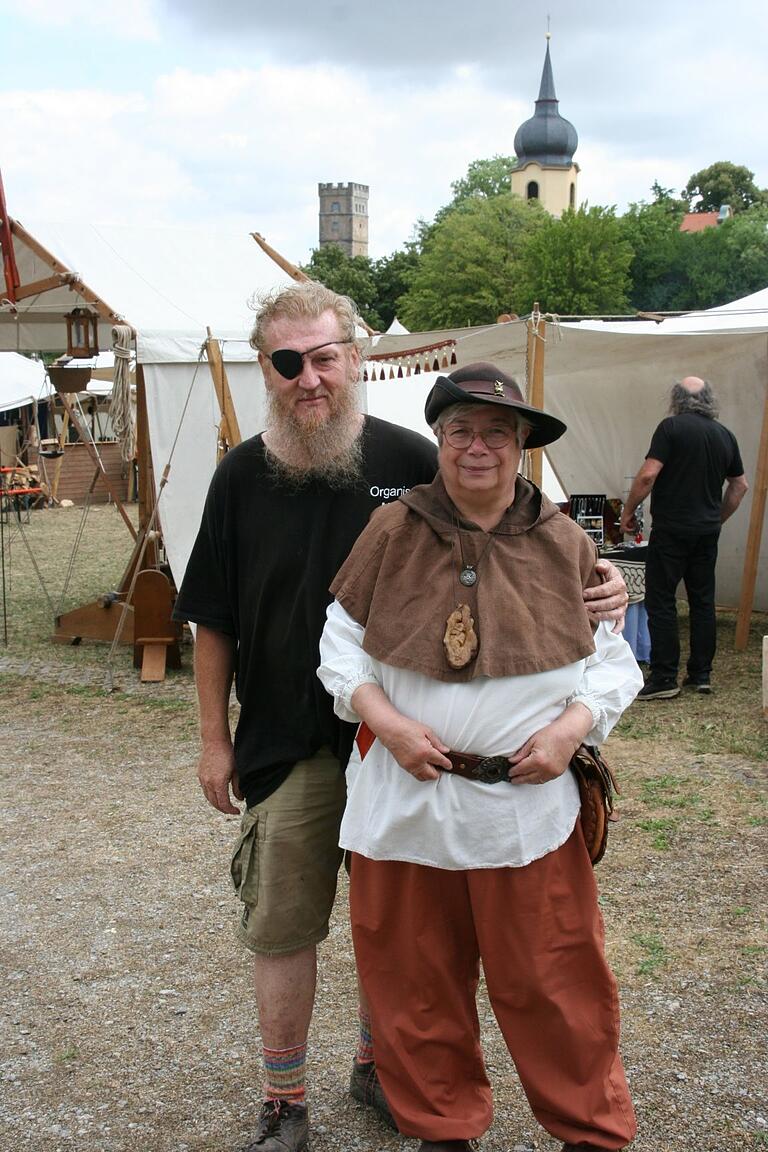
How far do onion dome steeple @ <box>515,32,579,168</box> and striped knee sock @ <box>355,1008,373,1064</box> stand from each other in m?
86.3

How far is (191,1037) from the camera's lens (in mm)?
2895

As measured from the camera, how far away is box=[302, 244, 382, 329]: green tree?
5929cm

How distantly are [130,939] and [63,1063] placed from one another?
2.45 feet

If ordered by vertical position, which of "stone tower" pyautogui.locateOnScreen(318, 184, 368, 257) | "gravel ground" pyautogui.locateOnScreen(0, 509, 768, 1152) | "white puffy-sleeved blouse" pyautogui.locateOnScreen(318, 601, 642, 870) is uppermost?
"stone tower" pyautogui.locateOnScreen(318, 184, 368, 257)

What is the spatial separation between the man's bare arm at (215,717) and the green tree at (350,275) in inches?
2245

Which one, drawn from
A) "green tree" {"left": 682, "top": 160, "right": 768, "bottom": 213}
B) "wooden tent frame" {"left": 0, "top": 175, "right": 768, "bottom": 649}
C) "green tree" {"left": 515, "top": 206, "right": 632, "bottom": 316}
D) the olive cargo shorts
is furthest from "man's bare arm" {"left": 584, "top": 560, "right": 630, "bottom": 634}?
"green tree" {"left": 682, "top": 160, "right": 768, "bottom": 213}

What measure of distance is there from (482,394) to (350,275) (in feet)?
196

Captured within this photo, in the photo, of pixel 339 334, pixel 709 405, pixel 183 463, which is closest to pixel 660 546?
pixel 709 405

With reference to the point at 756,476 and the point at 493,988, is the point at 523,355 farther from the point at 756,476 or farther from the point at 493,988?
the point at 493,988

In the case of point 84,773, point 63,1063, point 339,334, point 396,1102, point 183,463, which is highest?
point 339,334

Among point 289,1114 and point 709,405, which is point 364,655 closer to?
point 289,1114

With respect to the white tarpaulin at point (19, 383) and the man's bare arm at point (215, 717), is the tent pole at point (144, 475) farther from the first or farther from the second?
the white tarpaulin at point (19, 383)

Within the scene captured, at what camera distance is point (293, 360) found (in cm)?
223

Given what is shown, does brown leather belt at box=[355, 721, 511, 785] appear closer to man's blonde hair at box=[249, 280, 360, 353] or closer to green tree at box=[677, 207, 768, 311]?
man's blonde hair at box=[249, 280, 360, 353]
